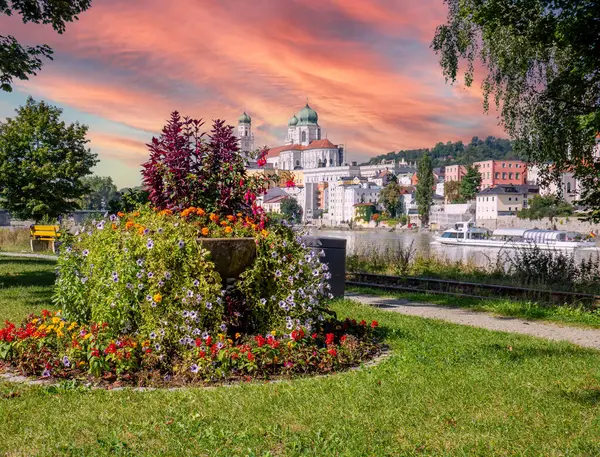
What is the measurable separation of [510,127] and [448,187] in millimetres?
145586

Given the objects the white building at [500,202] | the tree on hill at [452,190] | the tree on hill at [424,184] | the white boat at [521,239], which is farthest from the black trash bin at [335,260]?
the tree on hill at [452,190]

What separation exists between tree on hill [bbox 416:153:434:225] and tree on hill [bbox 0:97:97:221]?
88.3 meters

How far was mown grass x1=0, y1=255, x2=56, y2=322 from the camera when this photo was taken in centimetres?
1039

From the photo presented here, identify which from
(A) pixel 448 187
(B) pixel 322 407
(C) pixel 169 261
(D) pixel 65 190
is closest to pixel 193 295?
(C) pixel 169 261

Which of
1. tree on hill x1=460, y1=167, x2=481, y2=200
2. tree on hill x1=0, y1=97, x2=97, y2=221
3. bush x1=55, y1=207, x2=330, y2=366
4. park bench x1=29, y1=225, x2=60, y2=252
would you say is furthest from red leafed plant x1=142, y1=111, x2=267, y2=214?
tree on hill x1=460, y1=167, x2=481, y2=200

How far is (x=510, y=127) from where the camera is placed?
15.5 m

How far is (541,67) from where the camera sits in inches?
599

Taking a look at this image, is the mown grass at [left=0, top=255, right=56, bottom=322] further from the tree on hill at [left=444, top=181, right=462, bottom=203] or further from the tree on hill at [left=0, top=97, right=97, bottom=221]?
the tree on hill at [left=444, top=181, right=462, bottom=203]

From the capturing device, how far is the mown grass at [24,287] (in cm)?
1039

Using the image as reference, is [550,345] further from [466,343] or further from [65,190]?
[65,190]

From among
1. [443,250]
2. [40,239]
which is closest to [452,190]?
[443,250]

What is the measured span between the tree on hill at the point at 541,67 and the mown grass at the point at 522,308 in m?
2.89

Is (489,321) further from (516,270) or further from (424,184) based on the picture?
(424,184)

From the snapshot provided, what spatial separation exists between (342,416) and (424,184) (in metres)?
115
